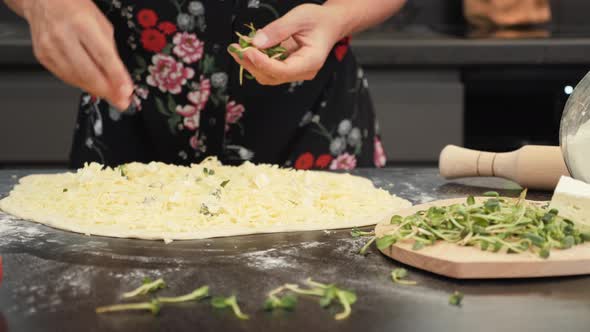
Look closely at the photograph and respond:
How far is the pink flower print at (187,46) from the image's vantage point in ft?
5.41

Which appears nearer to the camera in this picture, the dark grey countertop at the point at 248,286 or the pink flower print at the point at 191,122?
the dark grey countertop at the point at 248,286

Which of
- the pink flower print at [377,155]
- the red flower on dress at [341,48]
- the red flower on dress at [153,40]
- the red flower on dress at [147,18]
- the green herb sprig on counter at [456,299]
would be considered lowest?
the pink flower print at [377,155]

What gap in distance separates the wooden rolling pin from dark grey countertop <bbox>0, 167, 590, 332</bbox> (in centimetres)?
41

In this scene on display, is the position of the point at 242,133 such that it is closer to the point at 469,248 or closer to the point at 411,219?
the point at 411,219

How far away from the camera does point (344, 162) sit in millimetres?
1749

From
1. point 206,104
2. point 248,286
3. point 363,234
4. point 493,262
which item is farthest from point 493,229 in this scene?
point 206,104

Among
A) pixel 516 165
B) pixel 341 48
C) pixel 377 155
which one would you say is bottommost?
pixel 377 155

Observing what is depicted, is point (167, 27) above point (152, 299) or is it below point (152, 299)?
above

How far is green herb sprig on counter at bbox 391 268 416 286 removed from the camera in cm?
91

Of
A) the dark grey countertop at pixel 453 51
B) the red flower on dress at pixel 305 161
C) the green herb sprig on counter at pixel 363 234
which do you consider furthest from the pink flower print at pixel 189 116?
the dark grey countertop at pixel 453 51

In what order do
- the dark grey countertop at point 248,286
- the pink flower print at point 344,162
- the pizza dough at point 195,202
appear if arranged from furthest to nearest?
the pink flower print at point 344,162
the pizza dough at point 195,202
the dark grey countertop at point 248,286

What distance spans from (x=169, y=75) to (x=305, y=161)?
33 cm

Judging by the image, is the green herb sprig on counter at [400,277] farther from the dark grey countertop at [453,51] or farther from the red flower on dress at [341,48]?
the dark grey countertop at [453,51]

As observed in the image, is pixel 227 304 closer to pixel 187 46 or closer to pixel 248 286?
pixel 248 286
